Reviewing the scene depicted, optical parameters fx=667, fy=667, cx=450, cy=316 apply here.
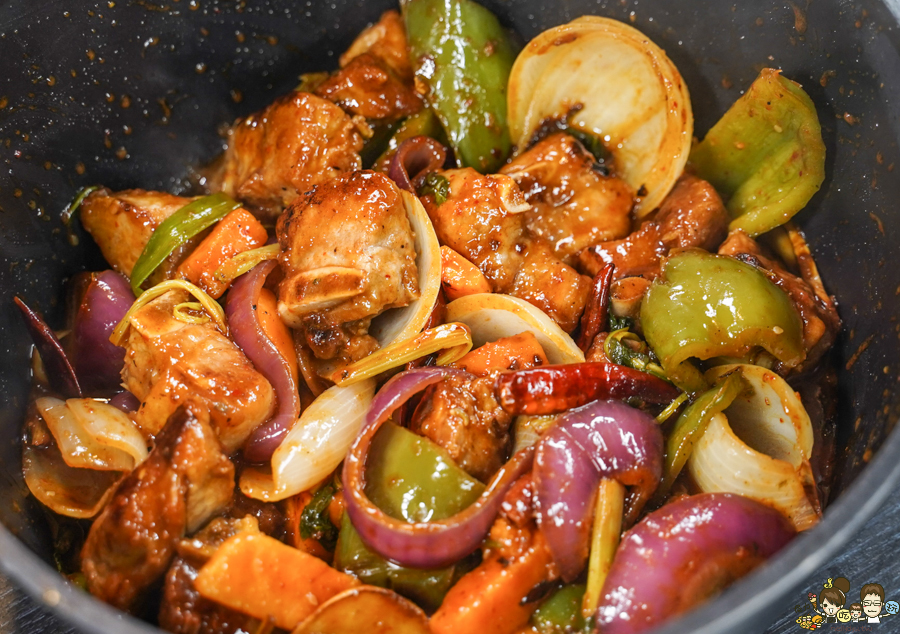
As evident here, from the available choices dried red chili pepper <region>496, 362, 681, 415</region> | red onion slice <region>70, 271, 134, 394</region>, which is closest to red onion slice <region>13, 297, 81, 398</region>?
red onion slice <region>70, 271, 134, 394</region>

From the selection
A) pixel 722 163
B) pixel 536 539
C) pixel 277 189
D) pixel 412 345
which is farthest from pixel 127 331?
pixel 722 163

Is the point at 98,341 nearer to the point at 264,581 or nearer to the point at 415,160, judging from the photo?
the point at 264,581

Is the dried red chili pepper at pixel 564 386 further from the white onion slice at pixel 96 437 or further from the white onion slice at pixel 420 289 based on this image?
the white onion slice at pixel 96 437

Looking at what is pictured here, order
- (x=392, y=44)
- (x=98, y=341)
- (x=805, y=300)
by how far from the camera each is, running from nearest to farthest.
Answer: (x=805, y=300), (x=98, y=341), (x=392, y=44)

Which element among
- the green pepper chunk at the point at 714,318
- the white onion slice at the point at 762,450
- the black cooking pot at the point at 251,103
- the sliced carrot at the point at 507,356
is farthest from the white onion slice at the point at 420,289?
the black cooking pot at the point at 251,103

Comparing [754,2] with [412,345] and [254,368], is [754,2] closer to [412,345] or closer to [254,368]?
[412,345]

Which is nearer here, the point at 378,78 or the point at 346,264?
the point at 346,264

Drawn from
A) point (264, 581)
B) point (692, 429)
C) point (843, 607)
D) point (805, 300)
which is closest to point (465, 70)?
point (805, 300)
